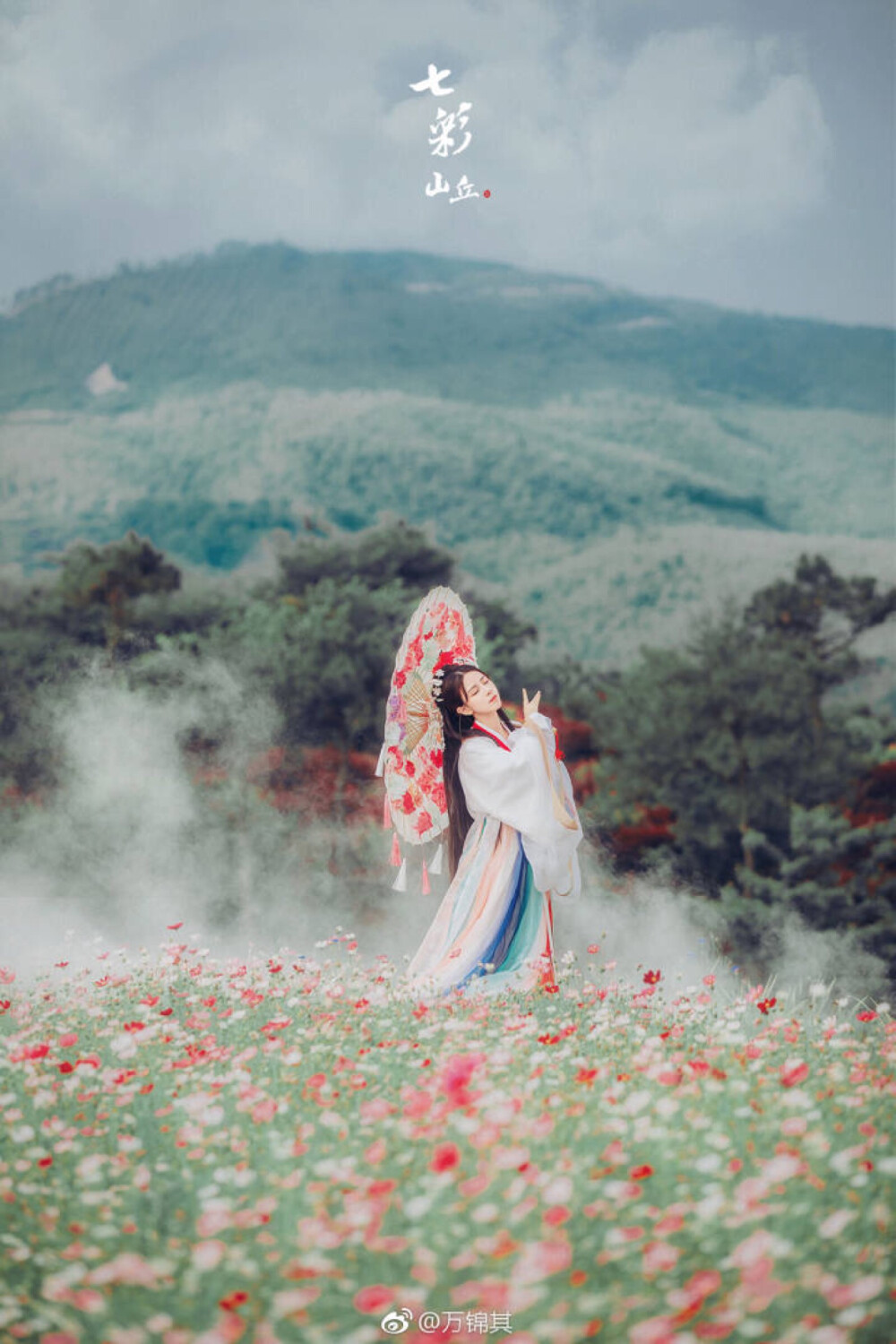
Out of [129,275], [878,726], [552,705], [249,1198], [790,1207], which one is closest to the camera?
[790,1207]

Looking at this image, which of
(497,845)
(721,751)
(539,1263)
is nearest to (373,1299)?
(539,1263)

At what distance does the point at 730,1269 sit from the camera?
2.19 m

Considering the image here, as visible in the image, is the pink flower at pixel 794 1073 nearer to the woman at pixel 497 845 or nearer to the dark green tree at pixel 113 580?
the woman at pixel 497 845

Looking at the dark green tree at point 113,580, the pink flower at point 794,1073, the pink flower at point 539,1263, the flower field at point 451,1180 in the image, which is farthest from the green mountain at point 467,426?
the pink flower at point 539,1263

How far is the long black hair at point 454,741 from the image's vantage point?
13.1 feet

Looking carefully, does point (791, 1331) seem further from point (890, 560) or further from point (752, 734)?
point (890, 560)

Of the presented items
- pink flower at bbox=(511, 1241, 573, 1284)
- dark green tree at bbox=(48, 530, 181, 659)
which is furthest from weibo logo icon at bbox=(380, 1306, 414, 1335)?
dark green tree at bbox=(48, 530, 181, 659)

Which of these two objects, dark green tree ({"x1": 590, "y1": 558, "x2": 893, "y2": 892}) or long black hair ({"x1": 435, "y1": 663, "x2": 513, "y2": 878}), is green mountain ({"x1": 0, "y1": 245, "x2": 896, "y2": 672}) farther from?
long black hair ({"x1": 435, "y1": 663, "x2": 513, "y2": 878})

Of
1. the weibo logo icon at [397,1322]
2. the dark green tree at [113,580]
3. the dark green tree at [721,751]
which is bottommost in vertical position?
the weibo logo icon at [397,1322]

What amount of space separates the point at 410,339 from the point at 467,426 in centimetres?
311

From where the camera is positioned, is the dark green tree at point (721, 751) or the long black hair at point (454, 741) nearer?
the long black hair at point (454, 741)

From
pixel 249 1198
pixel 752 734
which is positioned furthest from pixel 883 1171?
pixel 752 734

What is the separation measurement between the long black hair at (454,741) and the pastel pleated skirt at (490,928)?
0.24 feet

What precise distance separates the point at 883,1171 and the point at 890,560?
763 inches
